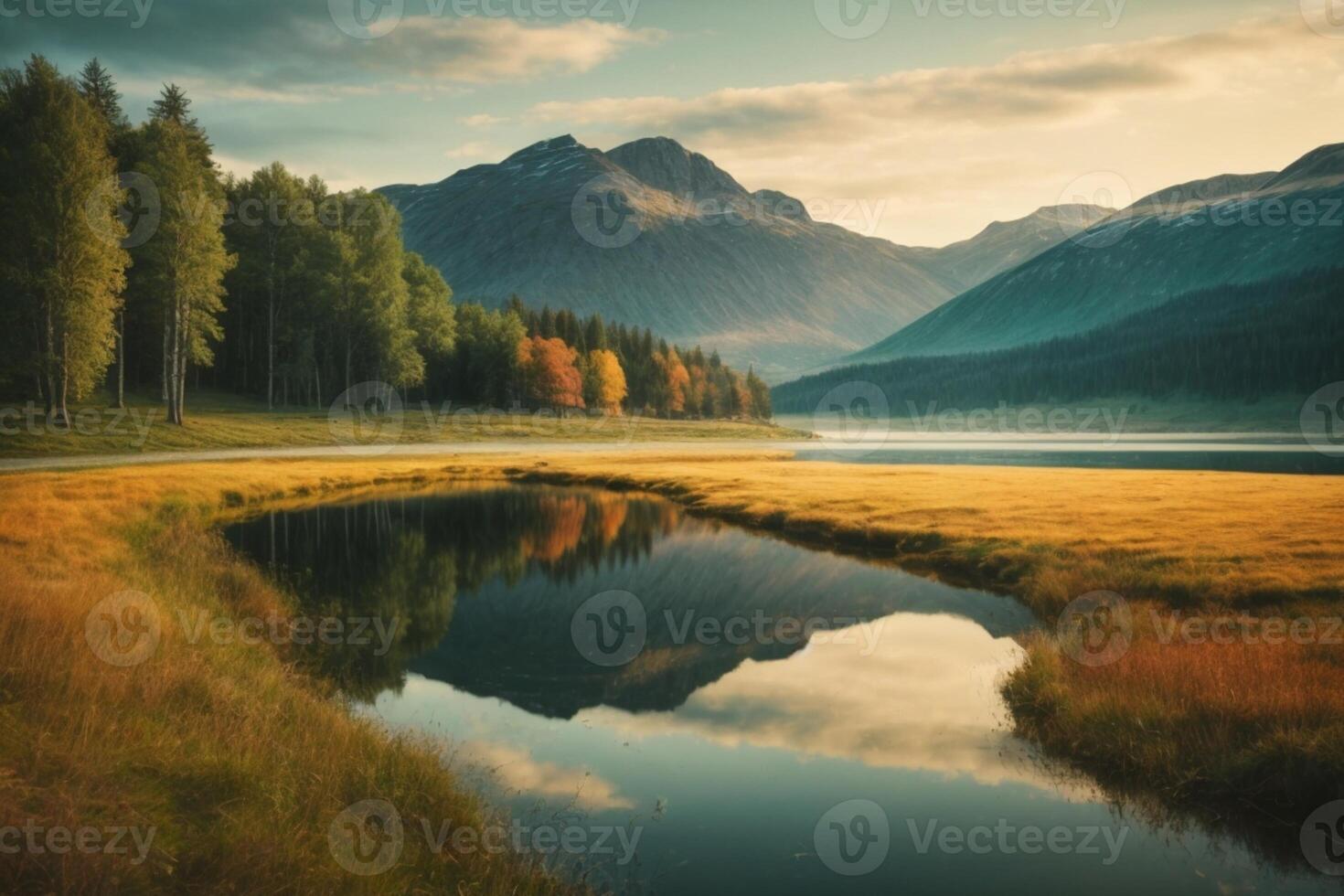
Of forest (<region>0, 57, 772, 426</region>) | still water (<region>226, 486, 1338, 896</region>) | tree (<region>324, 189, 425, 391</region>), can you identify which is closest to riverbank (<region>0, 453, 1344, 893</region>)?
still water (<region>226, 486, 1338, 896</region>)

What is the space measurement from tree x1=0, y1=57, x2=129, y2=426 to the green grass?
3.56 metres

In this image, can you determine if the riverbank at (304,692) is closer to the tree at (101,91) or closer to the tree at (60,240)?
the tree at (60,240)

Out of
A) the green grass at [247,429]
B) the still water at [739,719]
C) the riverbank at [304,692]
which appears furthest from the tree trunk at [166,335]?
the still water at [739,719]

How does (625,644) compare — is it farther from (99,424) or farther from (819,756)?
(99,424)

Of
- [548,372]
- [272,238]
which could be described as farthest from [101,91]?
[548,372]

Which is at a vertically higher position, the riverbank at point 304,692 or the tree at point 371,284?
the tree at point 371,284

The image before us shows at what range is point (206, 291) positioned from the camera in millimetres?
68188

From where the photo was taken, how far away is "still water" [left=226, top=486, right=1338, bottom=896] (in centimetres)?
1180

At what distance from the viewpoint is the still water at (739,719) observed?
38.7 ft

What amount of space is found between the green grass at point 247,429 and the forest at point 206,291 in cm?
202

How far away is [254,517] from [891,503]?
3562cm

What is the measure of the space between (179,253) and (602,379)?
282 ft

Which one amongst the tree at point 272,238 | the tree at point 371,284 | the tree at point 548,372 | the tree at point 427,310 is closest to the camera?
the tree at point 272,238

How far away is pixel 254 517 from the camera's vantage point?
4334 cm
